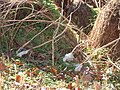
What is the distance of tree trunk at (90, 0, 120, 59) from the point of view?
13.7ft

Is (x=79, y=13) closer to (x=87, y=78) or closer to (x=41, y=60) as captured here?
(x=41, y=60)

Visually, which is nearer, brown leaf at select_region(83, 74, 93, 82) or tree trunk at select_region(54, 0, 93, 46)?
brown leaf at select_region(83, 74, 93, 82)

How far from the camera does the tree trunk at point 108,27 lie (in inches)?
164

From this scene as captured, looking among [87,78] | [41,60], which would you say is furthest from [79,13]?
[87,78]

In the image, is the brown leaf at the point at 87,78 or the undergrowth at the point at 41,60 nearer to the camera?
the undergrowth at the point at 41,60

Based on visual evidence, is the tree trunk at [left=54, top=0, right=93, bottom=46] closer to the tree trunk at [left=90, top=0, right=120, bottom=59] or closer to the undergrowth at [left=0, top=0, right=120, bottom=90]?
the undergrowth at [left=0, top=0, right=120, bottom=90]

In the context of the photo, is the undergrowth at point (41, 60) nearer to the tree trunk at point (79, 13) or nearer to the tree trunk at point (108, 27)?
the tree trunk at point (108, 27)

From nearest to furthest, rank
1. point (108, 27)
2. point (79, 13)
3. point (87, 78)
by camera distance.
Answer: point (87, 78) → point (108, 27) → point (79, 13)

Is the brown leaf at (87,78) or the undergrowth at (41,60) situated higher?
the undergrowth at (41,60)

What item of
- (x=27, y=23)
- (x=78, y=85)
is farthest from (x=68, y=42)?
(x=78, y=85)

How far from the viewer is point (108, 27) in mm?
4324

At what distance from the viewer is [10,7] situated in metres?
4.21

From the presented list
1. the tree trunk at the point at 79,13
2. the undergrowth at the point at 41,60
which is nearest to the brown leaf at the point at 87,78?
the undergrowth at the point at 41,60

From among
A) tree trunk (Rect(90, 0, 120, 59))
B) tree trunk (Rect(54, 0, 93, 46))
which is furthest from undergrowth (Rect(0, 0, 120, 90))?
tree trunk (Rect(54, 0, 93, 46))
